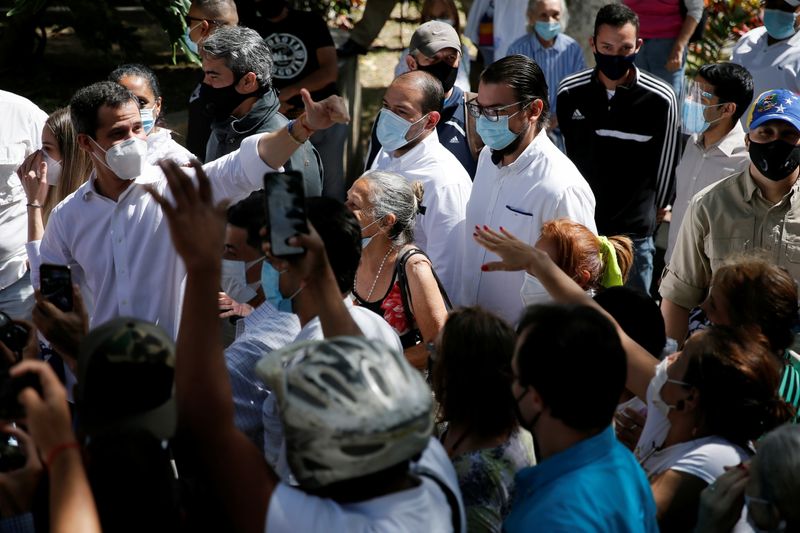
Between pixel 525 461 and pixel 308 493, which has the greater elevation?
pixel 308 493

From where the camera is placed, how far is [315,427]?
200 cm

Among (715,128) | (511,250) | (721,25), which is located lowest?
(721,25)

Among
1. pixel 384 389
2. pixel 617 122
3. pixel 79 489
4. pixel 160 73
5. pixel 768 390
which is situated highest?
pixel 384 389

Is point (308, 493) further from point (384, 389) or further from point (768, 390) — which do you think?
point (768, 390)

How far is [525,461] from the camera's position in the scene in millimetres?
2791

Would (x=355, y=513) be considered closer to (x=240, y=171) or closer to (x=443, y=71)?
(x=240, y=171)

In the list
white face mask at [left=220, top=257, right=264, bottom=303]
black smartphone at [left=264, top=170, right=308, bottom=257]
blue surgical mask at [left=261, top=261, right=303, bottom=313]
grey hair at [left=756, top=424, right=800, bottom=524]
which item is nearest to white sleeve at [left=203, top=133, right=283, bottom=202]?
white face mask at [left=220, top=257, right=264, bottom=303]

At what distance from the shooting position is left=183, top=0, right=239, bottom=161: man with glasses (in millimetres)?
6508

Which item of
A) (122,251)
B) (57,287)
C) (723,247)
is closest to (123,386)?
(57,287)

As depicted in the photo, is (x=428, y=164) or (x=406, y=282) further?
(x=428, y=164)

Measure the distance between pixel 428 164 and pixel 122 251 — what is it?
73.7 inches

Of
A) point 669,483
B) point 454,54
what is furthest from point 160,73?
point 669,483

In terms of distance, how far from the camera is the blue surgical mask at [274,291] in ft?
10.9

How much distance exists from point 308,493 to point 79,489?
475 mm
